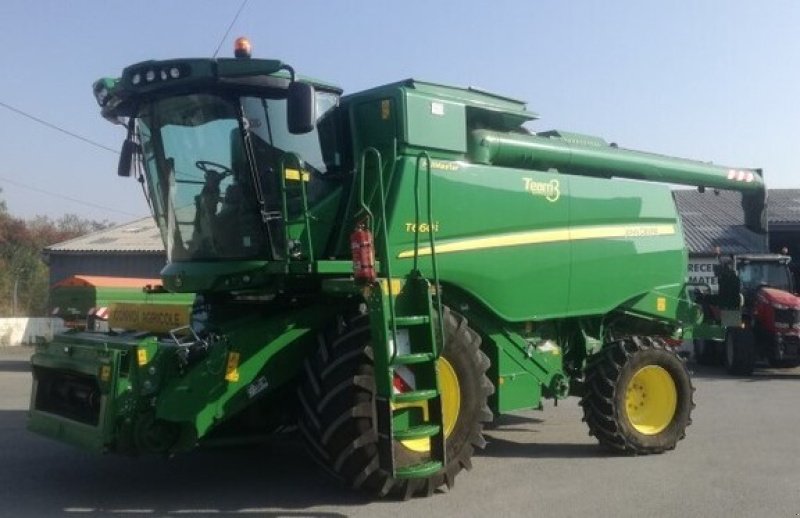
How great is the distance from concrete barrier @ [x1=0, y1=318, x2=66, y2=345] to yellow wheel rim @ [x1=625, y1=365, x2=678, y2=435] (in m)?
19.4

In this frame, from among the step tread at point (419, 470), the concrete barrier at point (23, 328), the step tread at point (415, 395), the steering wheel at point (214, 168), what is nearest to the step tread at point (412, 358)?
the step tread at point (415, 395)

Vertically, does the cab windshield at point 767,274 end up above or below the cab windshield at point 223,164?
below

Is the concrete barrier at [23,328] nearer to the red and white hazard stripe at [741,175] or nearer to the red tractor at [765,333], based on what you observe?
the red tractor at [765,333]

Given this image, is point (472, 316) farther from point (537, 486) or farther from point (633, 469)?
point (633, 469)

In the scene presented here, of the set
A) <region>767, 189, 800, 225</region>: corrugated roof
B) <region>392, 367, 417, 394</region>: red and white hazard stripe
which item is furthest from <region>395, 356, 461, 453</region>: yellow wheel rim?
<region>767, 189, 800, 225</region>: corrugated roof

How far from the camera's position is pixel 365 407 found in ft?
20.5

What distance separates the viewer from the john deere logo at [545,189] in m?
7.77

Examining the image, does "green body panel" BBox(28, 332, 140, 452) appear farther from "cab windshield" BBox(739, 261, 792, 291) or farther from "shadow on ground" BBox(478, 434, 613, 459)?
"cab windshield" BBox(739, 261, 792, 291)

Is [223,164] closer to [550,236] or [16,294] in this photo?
[550,236]

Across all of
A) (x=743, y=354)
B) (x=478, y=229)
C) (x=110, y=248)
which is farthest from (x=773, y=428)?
(x=110, y=248)

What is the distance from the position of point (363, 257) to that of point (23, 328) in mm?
21412

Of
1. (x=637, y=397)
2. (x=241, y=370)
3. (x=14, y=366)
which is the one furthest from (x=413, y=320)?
(x=14, y=366)

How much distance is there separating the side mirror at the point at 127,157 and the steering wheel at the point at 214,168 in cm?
66

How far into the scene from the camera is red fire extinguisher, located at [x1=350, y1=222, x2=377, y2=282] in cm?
606
